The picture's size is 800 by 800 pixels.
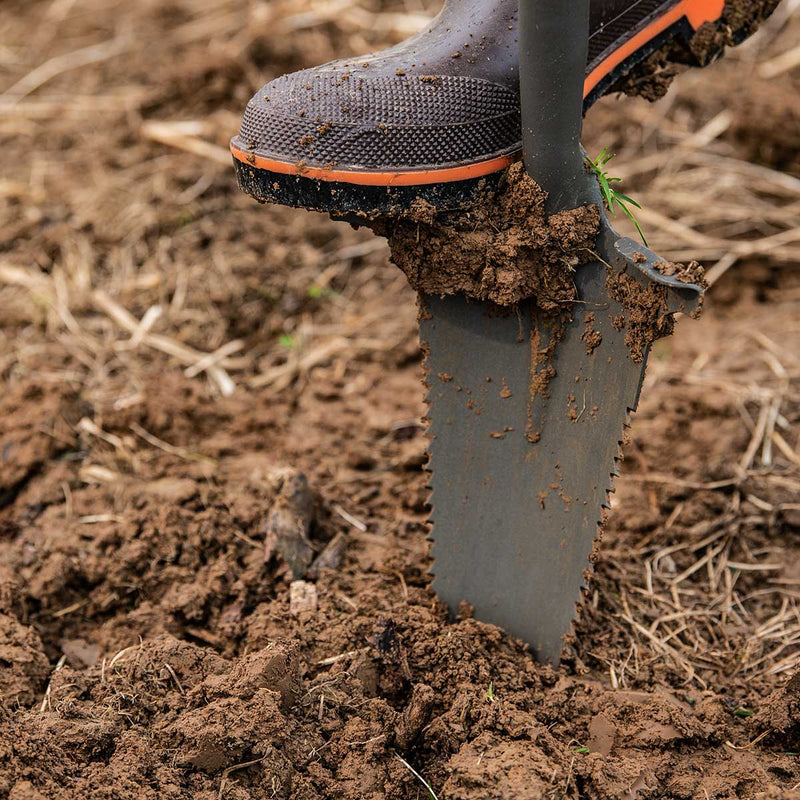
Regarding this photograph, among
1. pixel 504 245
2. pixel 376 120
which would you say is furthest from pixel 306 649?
pixel 376 120

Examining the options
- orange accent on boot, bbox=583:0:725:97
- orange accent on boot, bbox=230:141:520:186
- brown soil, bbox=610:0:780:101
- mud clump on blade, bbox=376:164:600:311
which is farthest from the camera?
brown soil, bbox=610:0:780:101

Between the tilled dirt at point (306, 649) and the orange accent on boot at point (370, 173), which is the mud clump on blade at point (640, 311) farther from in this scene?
the tilled dirt at point (306, 649)

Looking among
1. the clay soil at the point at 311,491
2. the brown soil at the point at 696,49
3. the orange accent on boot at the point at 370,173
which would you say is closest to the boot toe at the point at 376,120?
the orange accent on boot at the point at 370,173

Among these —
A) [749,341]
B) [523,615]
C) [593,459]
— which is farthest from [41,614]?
[749,341]

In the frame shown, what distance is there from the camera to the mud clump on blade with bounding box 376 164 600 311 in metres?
1.53

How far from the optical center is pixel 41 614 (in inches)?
74.0

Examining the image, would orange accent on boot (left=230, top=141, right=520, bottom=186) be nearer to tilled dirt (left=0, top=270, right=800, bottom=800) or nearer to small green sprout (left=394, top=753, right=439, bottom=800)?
tilled dirt (left=0, top=270, right=800, bottom=800)

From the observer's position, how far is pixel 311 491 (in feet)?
6.79

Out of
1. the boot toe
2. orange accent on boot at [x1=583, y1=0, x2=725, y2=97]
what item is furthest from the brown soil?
the boot toe

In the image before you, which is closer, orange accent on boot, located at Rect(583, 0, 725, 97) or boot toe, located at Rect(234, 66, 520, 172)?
boot toe, located at Rect(234, 66, 520, 172)

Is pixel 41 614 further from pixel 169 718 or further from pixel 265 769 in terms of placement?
pixel 265 769

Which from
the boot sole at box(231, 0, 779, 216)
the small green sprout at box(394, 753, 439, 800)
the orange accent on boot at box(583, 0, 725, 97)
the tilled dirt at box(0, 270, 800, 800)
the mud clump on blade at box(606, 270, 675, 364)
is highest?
the orange accent on boot at box(583, 0, 725, 97)

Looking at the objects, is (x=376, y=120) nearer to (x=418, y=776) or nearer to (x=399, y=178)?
(x=399, y=178)

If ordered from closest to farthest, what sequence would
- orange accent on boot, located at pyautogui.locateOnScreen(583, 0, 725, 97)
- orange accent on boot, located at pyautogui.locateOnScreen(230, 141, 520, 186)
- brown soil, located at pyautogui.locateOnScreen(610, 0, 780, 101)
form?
orange accent on boot, located at pyautogui.locateOnScreen(230, 141, 520, 186) → orange accent on boot, located at pyautogui.locateOnScreen(583, 0, 725, 97) → brown soil, located at pyautogui.locateOnScreen(610, 0, 780, 101)
